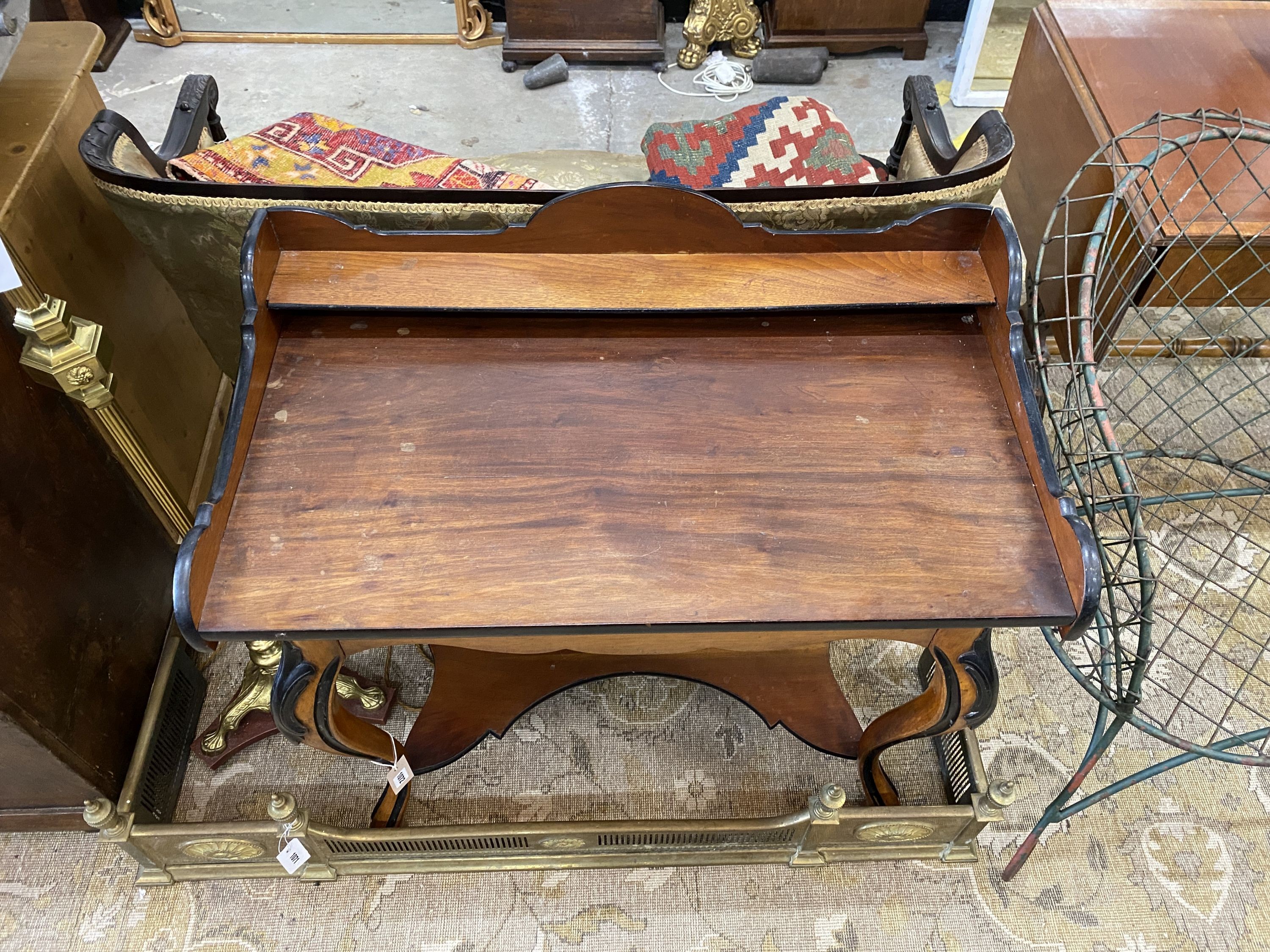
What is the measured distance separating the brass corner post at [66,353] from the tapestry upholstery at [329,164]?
13.6 inches

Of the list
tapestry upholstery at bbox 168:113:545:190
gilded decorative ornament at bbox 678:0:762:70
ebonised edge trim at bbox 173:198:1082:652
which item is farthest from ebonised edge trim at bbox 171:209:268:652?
gilded decorative ornament at bbox 678:0:762:70

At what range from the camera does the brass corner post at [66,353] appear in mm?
1124

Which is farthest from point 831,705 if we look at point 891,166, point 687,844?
point 891,166

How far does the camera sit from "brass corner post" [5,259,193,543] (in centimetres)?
112

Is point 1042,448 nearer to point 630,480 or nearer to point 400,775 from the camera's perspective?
point 630,480

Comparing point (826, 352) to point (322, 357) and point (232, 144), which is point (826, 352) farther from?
point (232, 144)

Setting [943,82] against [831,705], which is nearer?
[831,705]

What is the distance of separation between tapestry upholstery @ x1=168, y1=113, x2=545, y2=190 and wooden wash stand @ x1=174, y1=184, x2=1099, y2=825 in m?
0.38

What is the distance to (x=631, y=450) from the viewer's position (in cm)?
103

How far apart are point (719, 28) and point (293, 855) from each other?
118 inches

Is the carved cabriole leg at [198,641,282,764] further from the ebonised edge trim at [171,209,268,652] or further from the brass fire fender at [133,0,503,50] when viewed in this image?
the brass fire fender at [133,0,503,50]

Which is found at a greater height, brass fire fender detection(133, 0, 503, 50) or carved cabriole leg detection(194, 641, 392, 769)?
brass fire fender detection(133, 0, 503, 50)

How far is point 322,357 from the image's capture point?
111 centimetres

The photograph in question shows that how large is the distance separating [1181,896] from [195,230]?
1913 millimetres
